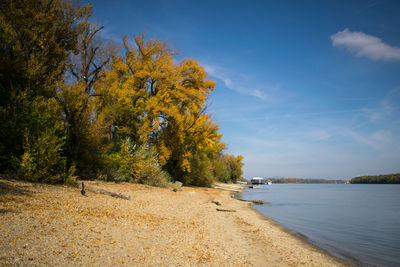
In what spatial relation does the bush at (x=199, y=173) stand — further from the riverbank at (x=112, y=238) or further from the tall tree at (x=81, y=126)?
the riverbank at (x=112, y=238)

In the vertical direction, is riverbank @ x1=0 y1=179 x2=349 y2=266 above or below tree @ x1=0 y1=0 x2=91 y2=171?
below

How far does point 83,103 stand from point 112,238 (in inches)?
398

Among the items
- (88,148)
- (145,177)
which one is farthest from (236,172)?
(88,148)

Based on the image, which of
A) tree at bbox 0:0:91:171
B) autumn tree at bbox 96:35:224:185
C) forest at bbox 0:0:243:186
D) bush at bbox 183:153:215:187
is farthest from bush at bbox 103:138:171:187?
bush at bbox 183:153:215:187

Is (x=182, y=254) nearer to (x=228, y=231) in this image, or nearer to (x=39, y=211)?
(x=228, y=231)

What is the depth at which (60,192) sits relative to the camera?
871 centimetres

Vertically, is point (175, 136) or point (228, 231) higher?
point (175, 136)

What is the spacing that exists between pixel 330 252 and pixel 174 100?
61.1 feet

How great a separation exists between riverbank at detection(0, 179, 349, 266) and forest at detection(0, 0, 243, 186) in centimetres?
230

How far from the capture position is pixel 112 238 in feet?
17.4

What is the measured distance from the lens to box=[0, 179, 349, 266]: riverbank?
4.24 meters

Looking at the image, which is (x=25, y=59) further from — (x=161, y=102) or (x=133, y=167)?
(x=161, y=102)

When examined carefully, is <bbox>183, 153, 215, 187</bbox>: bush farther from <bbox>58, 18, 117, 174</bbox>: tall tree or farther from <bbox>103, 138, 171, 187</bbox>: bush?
<bbox>58, 18, 117, 174</bbox>: tall tree

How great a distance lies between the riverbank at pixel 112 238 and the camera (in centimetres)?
424
